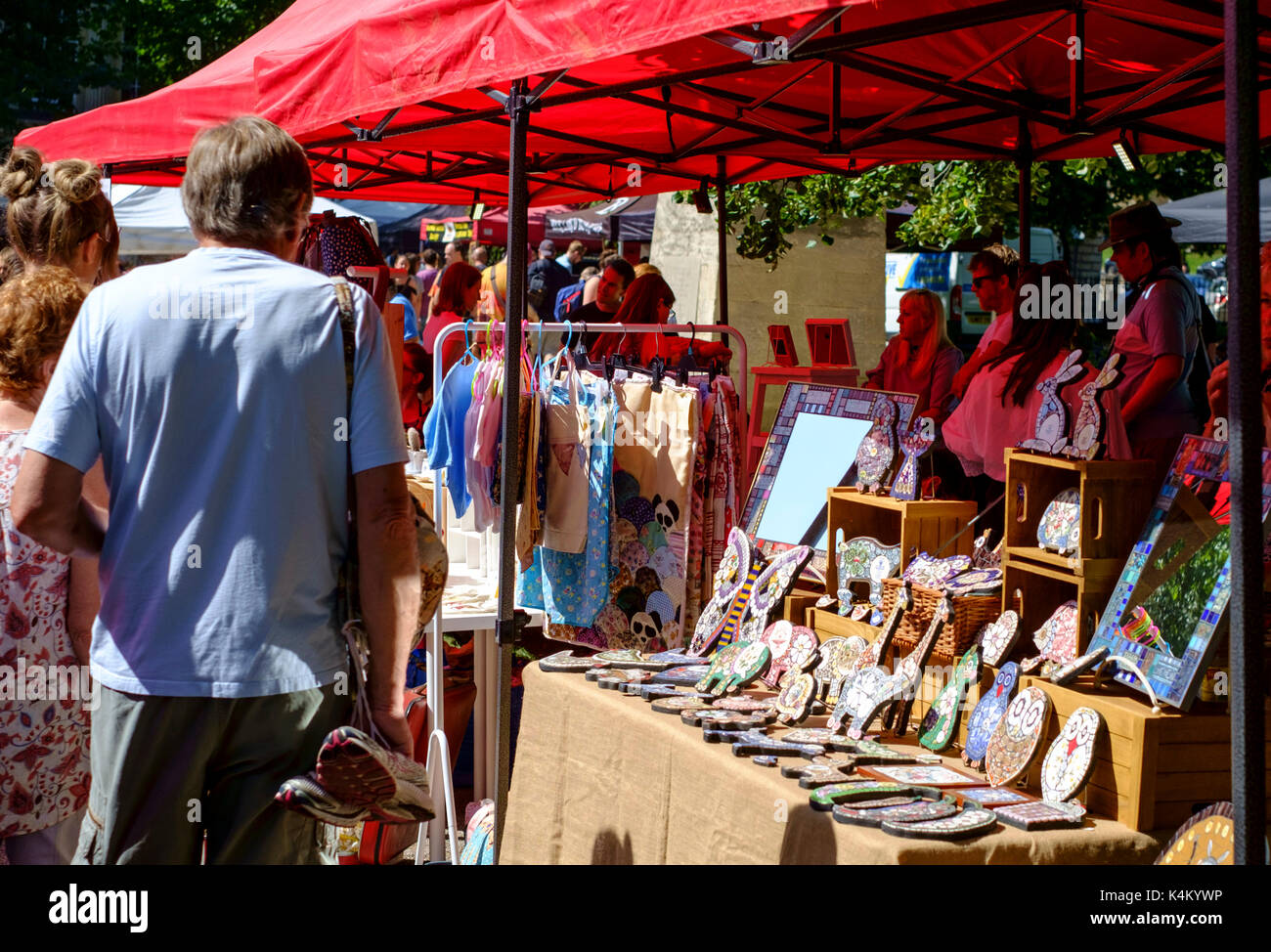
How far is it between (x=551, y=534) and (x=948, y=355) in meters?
2.40

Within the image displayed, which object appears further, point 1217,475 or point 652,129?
point 652,129

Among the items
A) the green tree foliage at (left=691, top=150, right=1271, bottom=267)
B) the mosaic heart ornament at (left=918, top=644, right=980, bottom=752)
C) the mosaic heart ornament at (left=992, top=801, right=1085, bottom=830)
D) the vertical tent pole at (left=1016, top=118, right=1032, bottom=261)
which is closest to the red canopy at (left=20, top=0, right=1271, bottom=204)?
the vertical tent pole at (left=1016, top=118, right=1032, bottom=261)

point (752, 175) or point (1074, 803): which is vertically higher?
point (752, 175)

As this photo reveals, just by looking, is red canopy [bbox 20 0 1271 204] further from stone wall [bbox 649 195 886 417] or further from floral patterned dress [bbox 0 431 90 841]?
stone wall [bbox 649 195 886 417]

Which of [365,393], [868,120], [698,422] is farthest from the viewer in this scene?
[868,120]

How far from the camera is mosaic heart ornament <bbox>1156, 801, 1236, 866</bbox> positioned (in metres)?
2.16

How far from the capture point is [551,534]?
4879mm

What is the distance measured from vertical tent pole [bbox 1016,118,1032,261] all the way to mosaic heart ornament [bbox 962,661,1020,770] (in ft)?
9.85

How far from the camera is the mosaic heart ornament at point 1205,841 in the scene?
216 cm

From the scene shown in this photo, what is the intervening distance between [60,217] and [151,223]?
10.1 meters

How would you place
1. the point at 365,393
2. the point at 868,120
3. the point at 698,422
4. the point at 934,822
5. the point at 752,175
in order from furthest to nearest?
the point at 752,175, the point at 868,120, the point at 698,422, the point at 934,822, the point at 365,393

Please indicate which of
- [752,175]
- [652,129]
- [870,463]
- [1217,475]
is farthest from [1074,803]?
[752,175]
